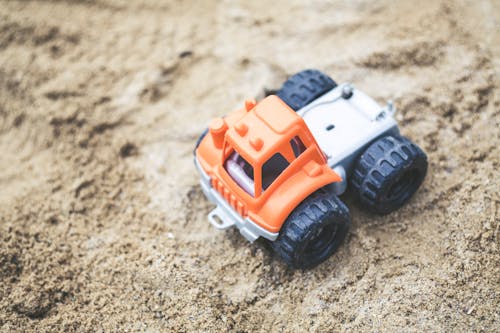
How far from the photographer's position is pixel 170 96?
158 inches

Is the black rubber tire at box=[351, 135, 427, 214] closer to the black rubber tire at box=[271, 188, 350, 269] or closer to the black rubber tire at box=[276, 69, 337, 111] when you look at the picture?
the black rubber tire at box=[271, 188, 350, 269]

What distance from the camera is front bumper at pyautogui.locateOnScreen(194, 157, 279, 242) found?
9.11 feet

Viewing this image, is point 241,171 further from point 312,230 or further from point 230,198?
point 312,230

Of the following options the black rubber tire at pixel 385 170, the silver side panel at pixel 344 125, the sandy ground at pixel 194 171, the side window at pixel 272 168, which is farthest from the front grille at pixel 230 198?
the black rubber tire at pixel 385 170

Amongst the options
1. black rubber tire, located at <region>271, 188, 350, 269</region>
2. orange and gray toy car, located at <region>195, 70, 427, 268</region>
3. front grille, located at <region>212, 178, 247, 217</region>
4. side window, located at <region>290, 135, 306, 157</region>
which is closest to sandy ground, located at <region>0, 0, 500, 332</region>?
black rubber tire, located at <region>271, 188, 350, 269</region>

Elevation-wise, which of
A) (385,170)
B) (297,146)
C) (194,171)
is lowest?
(194,171)

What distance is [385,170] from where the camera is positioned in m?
2.83

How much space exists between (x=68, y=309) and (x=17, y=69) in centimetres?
235

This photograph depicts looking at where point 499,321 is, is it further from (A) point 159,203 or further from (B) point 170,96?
(B) point 170,96

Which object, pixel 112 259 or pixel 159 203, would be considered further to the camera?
pixel 159 203

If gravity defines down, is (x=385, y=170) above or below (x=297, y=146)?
below

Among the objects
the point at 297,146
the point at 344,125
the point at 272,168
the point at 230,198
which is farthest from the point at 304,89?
the point at 230,198

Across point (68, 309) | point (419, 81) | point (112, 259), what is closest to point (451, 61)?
point (419, 81)

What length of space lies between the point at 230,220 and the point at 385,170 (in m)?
0.99
